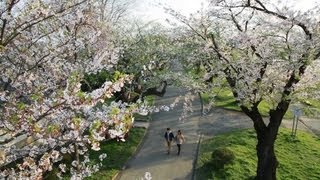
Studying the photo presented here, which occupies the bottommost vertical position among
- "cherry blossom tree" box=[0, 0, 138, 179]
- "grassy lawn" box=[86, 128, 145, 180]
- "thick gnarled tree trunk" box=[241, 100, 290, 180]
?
"grassy lawn" box=[86, 128, 145, 180]

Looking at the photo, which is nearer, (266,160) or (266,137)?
(266,137)

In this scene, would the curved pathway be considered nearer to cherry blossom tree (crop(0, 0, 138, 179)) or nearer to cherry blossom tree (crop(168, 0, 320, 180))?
cherry blossom tree (crop(168, 0, 320, 180))

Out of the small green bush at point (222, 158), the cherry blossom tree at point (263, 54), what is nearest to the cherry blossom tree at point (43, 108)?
the cherry blossom tree at point (263, 54)

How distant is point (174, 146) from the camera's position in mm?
25266

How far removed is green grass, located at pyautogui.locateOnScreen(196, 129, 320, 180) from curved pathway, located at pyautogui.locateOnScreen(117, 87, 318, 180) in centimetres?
89

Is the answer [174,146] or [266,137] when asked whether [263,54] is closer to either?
[266,137]

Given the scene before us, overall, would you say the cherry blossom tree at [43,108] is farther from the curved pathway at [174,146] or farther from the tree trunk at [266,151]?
the curved pathway at [174,146]

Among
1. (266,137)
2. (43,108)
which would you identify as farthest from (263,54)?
(43,108)

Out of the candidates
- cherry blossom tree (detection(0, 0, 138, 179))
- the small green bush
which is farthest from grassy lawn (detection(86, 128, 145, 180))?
cherry blossom tree (detection(0, 0, 138, 179))

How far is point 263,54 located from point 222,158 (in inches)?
282

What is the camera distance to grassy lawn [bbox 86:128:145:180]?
21.2 meters

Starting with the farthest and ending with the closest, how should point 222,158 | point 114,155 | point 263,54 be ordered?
point 114,155, point 222,158, point 263,54

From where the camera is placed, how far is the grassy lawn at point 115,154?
21219mm

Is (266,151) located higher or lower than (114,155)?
higher
